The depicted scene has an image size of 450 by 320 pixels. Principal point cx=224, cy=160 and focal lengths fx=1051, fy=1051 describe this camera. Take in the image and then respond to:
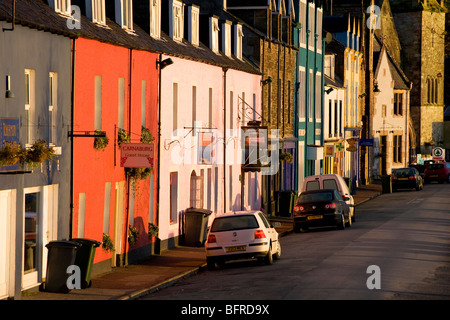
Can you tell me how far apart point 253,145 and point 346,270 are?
1845cm

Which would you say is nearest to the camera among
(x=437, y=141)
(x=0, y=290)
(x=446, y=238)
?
(x=0, y=290)

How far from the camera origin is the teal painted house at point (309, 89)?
52138mm

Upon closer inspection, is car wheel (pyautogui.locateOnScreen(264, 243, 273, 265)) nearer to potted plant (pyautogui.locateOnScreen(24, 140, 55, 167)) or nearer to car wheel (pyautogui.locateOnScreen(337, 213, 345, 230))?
potted plant (pyautogui.locateOnScreen(24, 140, 55, 167))

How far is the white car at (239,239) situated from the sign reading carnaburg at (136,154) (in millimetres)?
2272

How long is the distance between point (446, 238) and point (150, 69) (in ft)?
34.6

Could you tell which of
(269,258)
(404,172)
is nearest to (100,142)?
(269,258)

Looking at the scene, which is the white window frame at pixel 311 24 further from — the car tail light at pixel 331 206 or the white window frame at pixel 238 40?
the car tail light at pixel 331 206

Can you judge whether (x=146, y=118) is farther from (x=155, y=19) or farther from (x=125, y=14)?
(x=155, y=19)

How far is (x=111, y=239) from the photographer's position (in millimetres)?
25516

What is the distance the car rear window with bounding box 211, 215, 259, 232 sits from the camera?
25.2m

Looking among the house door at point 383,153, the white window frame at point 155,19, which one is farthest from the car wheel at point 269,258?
the house door at point 383,153
